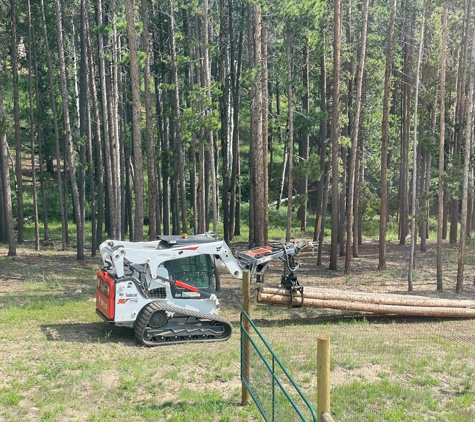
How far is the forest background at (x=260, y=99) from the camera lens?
69.5ft

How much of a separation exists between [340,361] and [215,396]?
3.14 m

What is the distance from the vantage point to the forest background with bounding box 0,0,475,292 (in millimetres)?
21188

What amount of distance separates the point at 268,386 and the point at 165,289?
20.9ft

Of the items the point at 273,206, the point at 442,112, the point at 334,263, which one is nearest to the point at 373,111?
the point at 334,263

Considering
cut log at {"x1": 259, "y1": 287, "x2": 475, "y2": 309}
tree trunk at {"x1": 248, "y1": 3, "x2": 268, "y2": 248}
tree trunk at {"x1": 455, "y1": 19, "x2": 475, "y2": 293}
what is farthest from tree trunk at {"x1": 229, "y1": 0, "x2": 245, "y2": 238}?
cut log at {"x1": 259, "y1": 287, "x2": 475, "y2": 309}

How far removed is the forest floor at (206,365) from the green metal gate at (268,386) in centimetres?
79

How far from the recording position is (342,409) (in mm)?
9305

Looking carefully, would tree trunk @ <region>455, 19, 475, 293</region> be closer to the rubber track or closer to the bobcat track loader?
the bobcat track loader

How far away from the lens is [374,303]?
16.2m

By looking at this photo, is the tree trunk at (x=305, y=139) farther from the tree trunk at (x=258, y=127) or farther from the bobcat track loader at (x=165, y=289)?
the bobcat track loader at (x=165, y=289)

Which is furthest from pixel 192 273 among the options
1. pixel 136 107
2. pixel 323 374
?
pixel 323 374

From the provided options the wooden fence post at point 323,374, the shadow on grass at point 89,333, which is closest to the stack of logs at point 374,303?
the shadow on grass at point 89,333

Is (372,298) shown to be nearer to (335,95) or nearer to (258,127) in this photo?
(258,127)

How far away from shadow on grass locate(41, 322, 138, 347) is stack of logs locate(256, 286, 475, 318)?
3.96 meters
